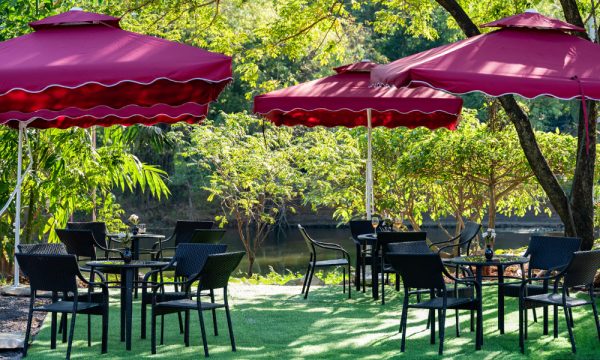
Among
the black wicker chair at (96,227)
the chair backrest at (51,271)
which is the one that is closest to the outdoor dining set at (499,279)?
the chair backrest at (51,271)

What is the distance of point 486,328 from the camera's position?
8094 mm

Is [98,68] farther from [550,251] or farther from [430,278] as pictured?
[550,251]

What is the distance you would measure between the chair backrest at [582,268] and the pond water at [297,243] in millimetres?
13397

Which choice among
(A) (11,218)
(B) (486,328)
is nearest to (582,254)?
(B) (486,328)

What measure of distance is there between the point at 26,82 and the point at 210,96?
1438mm

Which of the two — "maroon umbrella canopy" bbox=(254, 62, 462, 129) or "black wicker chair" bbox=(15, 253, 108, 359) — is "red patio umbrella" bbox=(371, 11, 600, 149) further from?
"black wicker chair" bbox=(15, 253, 108, 359)

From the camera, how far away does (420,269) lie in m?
6.84

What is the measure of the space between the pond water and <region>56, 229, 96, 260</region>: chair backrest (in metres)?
10.7

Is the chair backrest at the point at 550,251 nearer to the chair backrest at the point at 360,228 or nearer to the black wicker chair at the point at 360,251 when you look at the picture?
the black wicker chair at the point at 360,251

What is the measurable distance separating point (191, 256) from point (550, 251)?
2.98m

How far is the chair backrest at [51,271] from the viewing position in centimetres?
653

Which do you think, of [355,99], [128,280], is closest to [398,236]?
[355,99]

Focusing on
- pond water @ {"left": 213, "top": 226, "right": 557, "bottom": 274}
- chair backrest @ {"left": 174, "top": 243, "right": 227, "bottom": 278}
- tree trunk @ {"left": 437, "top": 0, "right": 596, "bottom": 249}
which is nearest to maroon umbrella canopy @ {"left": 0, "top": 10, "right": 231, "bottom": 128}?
chair backrest @ {"left": 174, "top": 243, "right": 227, "bottom": 278}

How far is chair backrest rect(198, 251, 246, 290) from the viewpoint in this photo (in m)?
6.75
